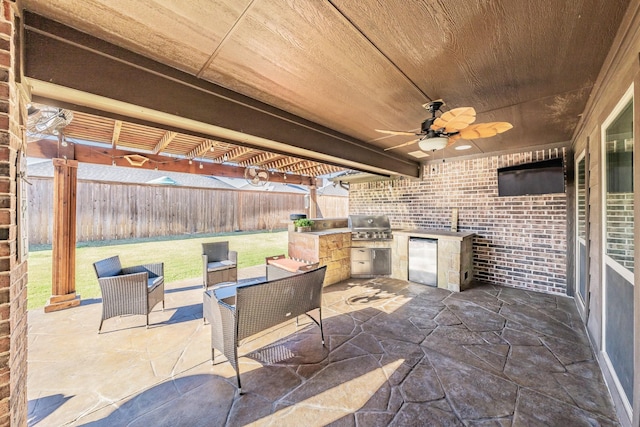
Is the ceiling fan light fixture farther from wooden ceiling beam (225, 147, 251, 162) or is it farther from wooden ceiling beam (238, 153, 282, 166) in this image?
wooden ceiling beam (238, 153, 282, 166)

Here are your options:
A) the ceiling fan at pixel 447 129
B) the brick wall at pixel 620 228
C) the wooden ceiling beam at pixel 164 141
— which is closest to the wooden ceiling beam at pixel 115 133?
the wooden ceiling beam at pixel 164 141

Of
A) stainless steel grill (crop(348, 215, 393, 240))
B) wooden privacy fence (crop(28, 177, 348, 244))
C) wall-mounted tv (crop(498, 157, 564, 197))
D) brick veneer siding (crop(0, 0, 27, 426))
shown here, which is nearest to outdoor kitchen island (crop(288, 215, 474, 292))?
stainless steel grill (crop(348, 215, 393, 240))

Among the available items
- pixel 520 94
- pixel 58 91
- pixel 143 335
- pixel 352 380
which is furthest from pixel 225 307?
pixel 520 94

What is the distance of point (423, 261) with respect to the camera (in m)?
5.26

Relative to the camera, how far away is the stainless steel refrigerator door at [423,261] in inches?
201

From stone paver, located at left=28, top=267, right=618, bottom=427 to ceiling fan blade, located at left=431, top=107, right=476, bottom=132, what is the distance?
2.52 m

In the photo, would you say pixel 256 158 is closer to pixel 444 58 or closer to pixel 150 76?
pixel 150 76

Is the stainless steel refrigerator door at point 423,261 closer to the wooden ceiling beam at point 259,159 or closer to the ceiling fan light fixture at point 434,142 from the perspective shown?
the ceiling fan light fixture at point 434,142

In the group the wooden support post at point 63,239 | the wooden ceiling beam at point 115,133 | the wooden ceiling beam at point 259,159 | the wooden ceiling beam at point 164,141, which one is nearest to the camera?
the wooden ceiling beam at point 115,133

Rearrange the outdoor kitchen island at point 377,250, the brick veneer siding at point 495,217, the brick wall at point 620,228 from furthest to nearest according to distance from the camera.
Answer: the outdoor kitchen island at point 377,250, the brick veneer siding at point 495,217, the brick wall at point 620,228

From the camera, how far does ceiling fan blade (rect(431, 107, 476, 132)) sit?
228 centimetres

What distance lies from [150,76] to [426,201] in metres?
6.04

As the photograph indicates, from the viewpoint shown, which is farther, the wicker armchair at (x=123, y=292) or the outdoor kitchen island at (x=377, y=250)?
the outdoor kitchen island at (x=377, y=250)

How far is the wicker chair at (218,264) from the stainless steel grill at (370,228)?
2702mm
